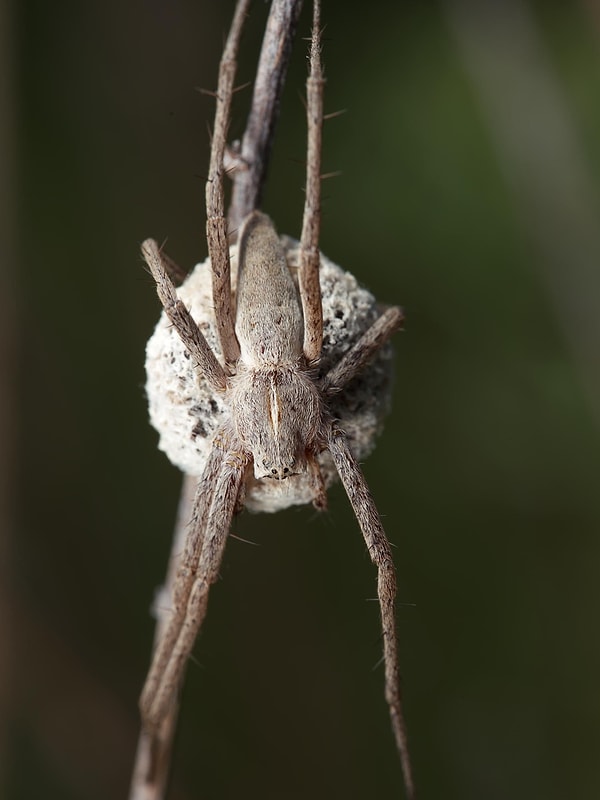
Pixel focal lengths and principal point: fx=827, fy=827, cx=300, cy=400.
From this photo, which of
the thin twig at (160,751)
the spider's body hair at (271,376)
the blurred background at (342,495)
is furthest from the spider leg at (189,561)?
the blurred background at (342,495)

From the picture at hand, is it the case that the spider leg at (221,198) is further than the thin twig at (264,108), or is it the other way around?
the thin twig at (264,108)

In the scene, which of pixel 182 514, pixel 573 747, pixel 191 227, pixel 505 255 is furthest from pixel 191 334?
pixel 573 747

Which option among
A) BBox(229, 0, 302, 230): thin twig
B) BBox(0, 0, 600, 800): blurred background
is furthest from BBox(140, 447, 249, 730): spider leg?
BBox(0, 0, 600, 800): blurred background

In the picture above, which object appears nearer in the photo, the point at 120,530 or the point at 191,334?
the point at 191,334

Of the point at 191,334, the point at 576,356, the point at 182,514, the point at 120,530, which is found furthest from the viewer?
the point at 120,530

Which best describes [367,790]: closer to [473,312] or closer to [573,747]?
[573,747]

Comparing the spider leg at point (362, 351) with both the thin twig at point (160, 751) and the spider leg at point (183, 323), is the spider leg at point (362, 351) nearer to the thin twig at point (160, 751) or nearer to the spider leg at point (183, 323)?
the spider leg at point (183, 323)

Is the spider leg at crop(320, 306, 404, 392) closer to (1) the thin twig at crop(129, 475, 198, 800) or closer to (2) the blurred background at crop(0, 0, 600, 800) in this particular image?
(1) the thin twig at crop(129, 475, 198, 800)
